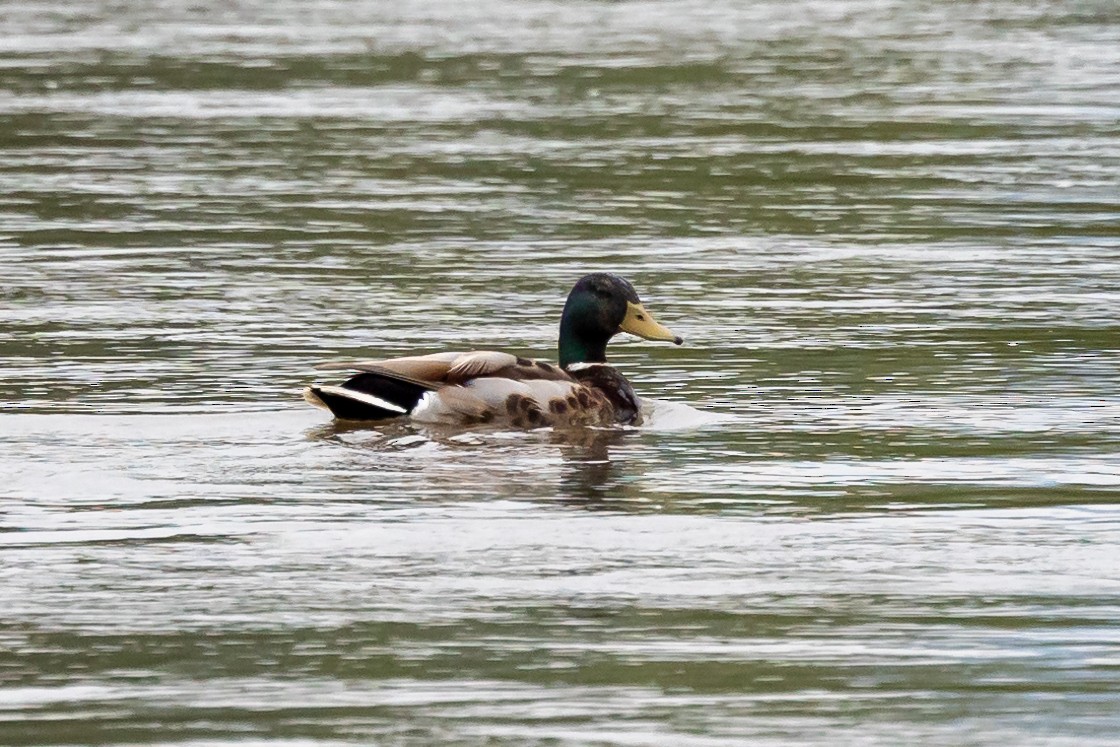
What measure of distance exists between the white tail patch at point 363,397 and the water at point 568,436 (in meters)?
0.19

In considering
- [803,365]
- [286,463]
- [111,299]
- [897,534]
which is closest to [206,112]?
[111,299]

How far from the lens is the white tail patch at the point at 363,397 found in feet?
35.3

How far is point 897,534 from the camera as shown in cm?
856

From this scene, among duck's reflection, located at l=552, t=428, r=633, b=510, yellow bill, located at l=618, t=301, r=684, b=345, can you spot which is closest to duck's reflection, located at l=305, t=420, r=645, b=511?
duck's reflection, located at l=552, t=428, r=633, b=510

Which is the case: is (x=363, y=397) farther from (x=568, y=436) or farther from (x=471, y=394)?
(x=568, y=436)

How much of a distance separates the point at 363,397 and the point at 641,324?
152 centimetres

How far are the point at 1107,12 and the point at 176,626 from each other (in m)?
33.2

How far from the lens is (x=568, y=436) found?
1084 centimetres

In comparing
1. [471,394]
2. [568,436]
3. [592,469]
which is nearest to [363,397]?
[471,394]

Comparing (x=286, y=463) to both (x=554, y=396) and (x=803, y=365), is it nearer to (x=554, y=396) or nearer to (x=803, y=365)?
(x=554, y=396)

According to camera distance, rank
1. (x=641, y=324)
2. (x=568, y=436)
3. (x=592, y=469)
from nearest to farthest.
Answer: (x=592, y=469), (x=568, y=436), (x=641, y=324)

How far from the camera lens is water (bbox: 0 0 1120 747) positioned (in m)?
6.74

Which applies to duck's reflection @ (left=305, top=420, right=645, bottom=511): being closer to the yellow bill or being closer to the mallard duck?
the mallard duck

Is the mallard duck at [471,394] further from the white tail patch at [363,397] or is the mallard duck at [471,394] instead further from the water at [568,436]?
the water at [568,436]
